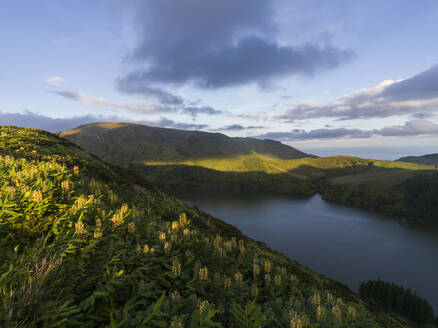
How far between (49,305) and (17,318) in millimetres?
319

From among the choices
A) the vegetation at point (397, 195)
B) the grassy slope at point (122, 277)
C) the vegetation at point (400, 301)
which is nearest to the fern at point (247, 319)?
the grassy slope at point (122, 277)

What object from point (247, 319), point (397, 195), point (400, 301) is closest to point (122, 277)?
point (247, 319)

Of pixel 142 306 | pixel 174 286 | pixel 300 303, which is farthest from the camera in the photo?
pixel 300 303

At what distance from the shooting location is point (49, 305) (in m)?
2.87

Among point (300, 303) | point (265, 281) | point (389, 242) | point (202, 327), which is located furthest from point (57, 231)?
point (389, 242)

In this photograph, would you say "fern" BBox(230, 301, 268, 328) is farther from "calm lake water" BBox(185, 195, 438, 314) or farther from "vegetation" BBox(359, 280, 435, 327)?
"calm lake water" BBox(185, 195, 438, 314)

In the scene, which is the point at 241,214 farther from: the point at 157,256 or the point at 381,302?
the point at 157,256

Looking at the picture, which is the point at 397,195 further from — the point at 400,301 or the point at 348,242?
the point at 400,301

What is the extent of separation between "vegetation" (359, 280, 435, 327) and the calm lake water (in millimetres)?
7113

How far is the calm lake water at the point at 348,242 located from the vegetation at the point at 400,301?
7.11m

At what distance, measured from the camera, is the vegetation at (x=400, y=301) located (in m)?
45.8

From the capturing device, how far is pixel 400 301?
48094 mm

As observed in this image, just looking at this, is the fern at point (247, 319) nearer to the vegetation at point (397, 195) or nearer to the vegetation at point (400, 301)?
the vegetation at point (400, 301)

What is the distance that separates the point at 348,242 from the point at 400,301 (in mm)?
37256
